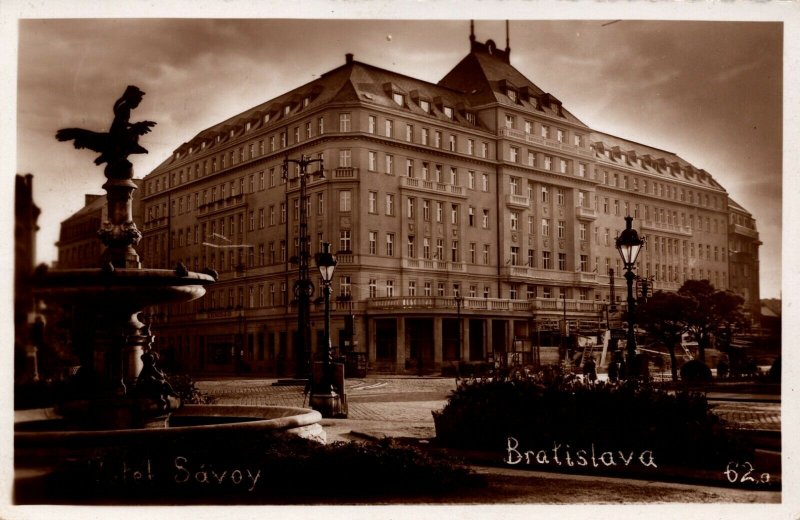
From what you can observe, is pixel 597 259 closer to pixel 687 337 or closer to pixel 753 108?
pixel 687 337

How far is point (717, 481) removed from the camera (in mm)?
9281

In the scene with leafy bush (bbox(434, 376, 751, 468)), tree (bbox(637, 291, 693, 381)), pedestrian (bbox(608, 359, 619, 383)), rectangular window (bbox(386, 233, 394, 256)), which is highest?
rectangular window (bbox(386, 233, 394, 256))

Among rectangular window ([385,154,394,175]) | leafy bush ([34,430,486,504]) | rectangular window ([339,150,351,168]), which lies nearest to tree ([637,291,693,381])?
rectangular window ([385,154,394,175])

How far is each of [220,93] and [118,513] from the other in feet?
21.2

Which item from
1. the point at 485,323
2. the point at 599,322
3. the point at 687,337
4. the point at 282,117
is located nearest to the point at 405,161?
the point at 282,117

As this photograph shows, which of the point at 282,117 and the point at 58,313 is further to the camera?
the point at 282,117

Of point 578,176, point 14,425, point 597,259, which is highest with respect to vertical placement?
point 578,176

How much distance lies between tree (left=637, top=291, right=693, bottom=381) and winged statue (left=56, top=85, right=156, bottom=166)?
8905 mm

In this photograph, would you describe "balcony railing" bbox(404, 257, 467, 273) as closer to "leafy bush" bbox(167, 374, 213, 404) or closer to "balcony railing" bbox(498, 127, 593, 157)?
"balcony railing" bbox(498, 127, 593, 157)

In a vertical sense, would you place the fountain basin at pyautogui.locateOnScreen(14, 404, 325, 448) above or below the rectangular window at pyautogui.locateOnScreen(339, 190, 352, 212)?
below

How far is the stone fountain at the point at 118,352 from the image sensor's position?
28.9 ft

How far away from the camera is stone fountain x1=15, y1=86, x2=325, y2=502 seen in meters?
8.80
